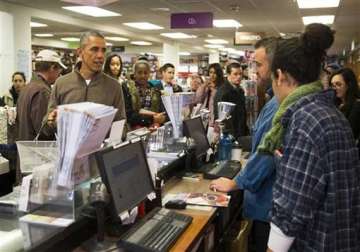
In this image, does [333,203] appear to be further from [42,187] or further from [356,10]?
[356,10]

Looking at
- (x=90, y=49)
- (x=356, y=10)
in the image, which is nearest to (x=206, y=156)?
(x=90, y=49)

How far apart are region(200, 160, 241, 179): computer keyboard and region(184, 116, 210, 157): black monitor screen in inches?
5.4

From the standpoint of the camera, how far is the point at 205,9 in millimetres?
9242

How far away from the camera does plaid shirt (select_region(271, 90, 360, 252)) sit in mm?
1576

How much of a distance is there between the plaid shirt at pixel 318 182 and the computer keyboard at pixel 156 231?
48 cm

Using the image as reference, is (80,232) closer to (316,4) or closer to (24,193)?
(24,193)

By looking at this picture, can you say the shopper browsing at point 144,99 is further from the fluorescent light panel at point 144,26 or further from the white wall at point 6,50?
the fluorescent light panel at point 144,26

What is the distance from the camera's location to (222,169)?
3381 mm

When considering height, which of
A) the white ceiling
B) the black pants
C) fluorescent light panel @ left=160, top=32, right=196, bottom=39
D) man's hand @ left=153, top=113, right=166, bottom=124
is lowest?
the black pants

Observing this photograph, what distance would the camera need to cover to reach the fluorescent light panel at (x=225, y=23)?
11174mm

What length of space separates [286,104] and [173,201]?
95 cm

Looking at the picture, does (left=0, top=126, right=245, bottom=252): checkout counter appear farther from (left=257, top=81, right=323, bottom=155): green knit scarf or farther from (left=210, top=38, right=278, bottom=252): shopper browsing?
(left=257, top=81, right=323, bottom=155): green knit scarf

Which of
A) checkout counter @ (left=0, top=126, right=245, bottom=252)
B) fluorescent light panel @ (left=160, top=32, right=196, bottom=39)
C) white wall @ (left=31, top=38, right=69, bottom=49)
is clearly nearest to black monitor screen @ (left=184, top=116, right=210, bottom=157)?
checkout counter @ (left=0, top=126, right=245, bottom=252)

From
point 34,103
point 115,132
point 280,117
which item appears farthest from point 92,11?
point 280,117
